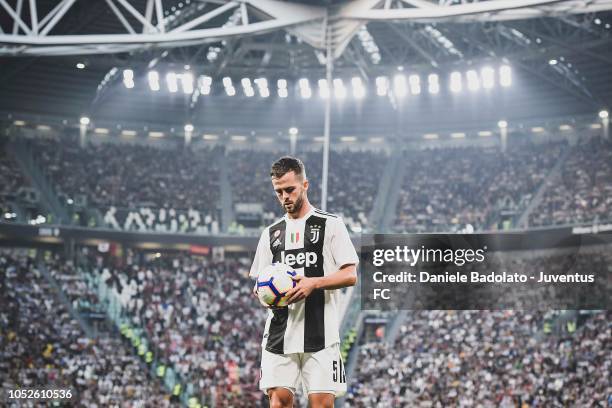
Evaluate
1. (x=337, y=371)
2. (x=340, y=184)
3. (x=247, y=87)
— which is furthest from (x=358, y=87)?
(x=337, y=371)

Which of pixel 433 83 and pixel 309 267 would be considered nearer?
pixel 309 267

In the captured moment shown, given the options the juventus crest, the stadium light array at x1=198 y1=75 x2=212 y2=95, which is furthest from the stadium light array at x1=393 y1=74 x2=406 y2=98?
the juventus crest

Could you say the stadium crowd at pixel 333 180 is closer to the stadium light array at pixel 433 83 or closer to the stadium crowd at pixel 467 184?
the stadium crowd at pixel 467 184

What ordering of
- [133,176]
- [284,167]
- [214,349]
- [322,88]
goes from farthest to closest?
[322,88]
[133,176]
[214,349]
[284,167]

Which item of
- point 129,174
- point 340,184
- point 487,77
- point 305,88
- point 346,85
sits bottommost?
point 340,184

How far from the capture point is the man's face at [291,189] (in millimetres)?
5637

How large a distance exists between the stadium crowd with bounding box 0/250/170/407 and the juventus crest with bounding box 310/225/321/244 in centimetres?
2060

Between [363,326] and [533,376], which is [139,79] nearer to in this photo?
[363,326]

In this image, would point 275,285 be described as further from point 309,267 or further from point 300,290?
point 309,267

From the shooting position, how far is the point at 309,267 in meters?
5.77

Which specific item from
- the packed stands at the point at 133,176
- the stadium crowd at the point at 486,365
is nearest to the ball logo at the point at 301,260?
the stadium crowd at the point at 486,365

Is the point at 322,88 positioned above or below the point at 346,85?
below

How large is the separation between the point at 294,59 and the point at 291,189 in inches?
1287

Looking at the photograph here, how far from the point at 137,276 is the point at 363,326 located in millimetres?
9882
